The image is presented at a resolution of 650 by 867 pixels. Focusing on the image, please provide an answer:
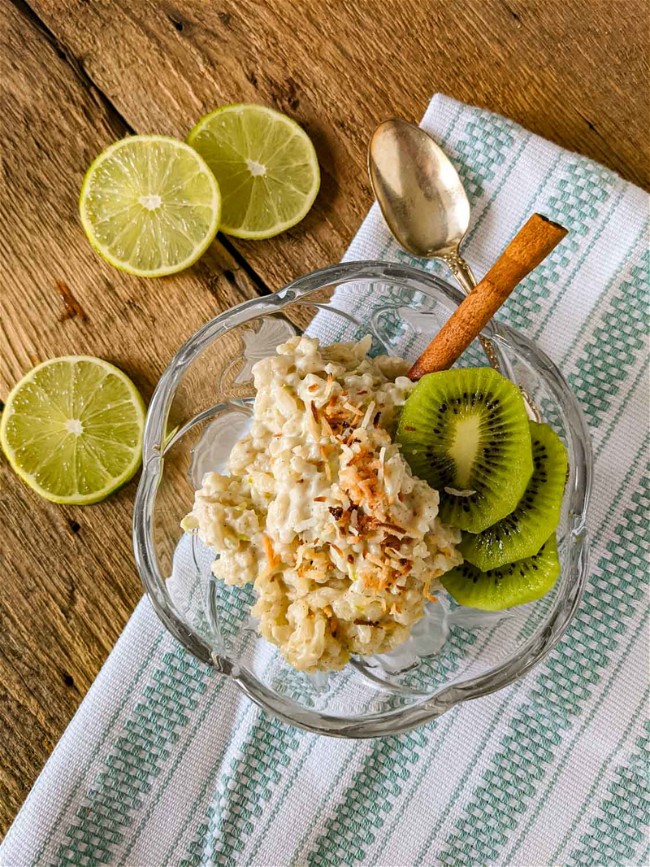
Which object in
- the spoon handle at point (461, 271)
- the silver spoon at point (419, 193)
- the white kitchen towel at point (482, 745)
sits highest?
the silver spoon at point (419, 193)

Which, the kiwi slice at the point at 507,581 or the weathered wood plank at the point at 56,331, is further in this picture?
the weathered wood plank at the point at 56,331

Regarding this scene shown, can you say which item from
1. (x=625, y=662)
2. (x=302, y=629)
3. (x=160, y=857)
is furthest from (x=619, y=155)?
(x=160, y=857)

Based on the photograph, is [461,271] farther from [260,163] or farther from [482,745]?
[482,745]

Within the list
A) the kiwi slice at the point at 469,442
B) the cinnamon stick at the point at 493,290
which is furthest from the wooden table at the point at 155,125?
the kiwi slice at the point at 469,442

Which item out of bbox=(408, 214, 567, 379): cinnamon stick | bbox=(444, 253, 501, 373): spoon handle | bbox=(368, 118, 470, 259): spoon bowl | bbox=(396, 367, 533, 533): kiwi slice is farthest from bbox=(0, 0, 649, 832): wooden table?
bbox=(396, 367, 533, 533): kiwi slice

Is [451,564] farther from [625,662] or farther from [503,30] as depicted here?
[503,30]

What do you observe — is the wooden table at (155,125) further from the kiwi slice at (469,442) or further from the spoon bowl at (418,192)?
the kiwi slice at (469,442)

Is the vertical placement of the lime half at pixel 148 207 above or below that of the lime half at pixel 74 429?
above
